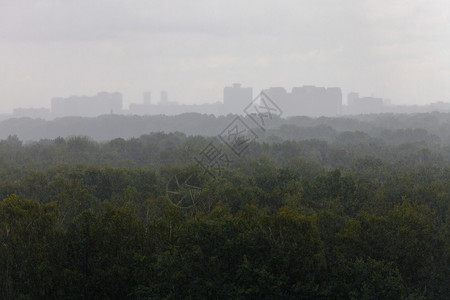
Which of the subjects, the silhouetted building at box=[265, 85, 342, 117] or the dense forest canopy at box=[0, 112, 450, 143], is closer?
the dense forest canopy at box=[0, 112, 450, 143]

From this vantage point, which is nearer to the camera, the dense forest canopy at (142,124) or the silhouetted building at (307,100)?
the dense forest canopy at (142,124)

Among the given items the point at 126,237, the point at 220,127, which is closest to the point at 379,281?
the point at 126,237

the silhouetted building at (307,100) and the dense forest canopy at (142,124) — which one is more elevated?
the silhouetted building at (307,100)

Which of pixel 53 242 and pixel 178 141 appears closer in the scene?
pixel 53 242

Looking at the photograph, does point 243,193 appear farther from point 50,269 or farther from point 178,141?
point 178,141

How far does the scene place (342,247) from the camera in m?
14.5

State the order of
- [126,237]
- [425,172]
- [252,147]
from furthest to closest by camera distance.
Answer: [252,147] → [425,172] → [126,237]

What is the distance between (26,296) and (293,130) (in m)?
81.4

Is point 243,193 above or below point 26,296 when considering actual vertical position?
above

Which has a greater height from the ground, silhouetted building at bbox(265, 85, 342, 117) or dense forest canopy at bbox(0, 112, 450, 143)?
silhouetted building at bbox(265, 85, 342, 117)

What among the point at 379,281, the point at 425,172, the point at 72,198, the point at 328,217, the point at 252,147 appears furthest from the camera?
the point at 252,147

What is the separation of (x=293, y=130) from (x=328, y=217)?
75.7 m

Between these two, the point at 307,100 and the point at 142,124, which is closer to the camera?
the point at 142,124

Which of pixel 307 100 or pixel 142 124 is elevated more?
pixel 307 100
